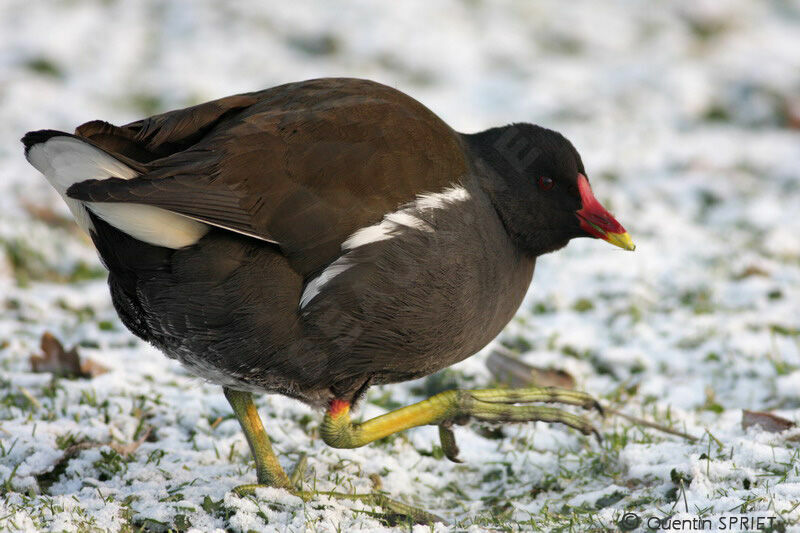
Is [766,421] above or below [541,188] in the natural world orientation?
below

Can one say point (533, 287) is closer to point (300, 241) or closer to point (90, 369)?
point (90, 369)

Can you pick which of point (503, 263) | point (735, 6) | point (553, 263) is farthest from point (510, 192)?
point (735, 6)

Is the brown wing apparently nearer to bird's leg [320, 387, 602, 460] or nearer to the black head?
the black head

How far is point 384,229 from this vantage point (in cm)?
270

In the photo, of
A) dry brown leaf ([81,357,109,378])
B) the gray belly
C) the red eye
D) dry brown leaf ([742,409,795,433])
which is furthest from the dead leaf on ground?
dry brown leaf ([742,409,795,433])

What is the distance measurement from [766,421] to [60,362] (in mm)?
2983

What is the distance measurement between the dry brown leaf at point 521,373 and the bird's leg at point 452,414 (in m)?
0.74

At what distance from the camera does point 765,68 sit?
8.42 m

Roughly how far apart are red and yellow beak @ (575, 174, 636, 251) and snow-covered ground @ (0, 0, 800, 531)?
0.77 metres

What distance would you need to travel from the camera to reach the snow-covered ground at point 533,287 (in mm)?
2889

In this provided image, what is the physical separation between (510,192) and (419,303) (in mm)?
655

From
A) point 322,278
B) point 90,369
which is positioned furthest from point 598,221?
point 90,369

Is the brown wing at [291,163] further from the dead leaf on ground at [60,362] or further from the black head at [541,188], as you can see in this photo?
the dead leaf on ground at [60,362]

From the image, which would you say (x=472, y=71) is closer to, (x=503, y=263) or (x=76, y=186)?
(x=503, y=263)
